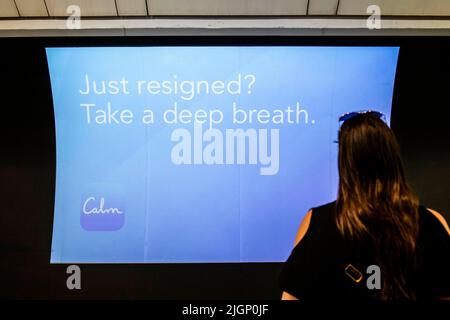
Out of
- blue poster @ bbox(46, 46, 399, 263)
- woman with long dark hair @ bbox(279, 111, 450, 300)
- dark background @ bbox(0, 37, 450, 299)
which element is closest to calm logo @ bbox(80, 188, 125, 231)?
blue poster @ bbox(46, 46, 399, 263)

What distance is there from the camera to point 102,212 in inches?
133

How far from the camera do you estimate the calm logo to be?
11.0 feet

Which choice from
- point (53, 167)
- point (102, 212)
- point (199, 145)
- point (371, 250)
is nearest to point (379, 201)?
point (371, 250)

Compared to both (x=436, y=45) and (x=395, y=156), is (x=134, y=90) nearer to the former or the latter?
(x=395, y=156)

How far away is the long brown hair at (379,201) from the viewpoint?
4.71 feet

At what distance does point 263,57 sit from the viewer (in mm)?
3480

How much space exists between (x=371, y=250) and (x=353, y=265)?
3.3 inches

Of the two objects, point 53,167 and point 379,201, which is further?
point 53,167

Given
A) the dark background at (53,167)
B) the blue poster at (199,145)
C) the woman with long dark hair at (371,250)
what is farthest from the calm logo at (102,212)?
the woman with long dark hair at (371,250)

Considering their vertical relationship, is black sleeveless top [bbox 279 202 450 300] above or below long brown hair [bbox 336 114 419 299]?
below

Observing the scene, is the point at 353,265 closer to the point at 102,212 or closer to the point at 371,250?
the point at 371,250

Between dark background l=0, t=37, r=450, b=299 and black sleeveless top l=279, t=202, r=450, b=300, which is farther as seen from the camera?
dark background l=0, t=37, r=450, b=299

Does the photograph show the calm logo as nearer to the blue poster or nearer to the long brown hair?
the blue poster
